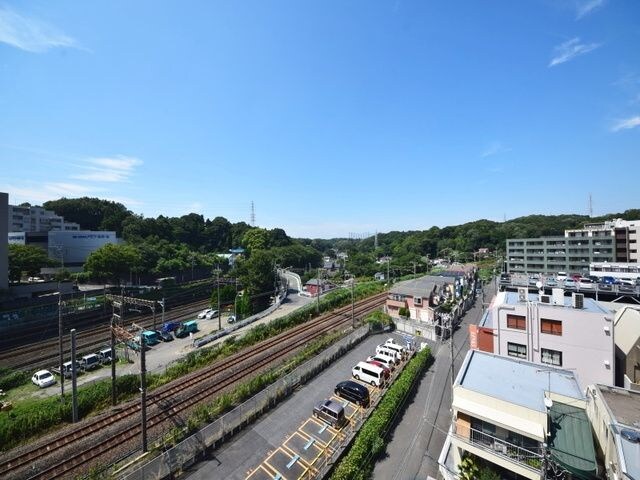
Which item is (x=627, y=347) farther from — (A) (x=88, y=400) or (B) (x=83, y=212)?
(B) (x=83, y=212)

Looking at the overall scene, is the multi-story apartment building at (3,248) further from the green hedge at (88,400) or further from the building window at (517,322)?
the building window at (517,322)

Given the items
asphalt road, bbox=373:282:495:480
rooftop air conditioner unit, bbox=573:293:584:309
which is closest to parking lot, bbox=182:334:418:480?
asphalt road, bbox=373:282:495:480

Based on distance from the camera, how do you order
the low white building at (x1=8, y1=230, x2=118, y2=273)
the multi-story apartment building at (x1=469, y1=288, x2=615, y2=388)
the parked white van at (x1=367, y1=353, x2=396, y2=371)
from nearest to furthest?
the multi-story apartment building at (x1=469, y1=288, x2=615, y2=388), the parked white van at (x1=367, y1=353, x2=396, y2=371), the low white building at (x1=8, y1=230, x2=118, y2=273)

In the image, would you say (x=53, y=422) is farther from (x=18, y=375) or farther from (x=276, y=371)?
(x=276, y=371)

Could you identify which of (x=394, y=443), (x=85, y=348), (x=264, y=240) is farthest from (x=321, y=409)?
(x=264, y=240)

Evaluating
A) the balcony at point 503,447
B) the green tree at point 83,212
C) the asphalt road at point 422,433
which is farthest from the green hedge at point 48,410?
the green tree at point 83,212

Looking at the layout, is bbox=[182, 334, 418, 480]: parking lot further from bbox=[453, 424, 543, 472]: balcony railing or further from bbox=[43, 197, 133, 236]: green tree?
bbox=[43, 197, 133, 236]: green tree

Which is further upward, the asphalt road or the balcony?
the balcony

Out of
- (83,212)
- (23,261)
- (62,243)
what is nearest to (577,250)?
(23,261)
